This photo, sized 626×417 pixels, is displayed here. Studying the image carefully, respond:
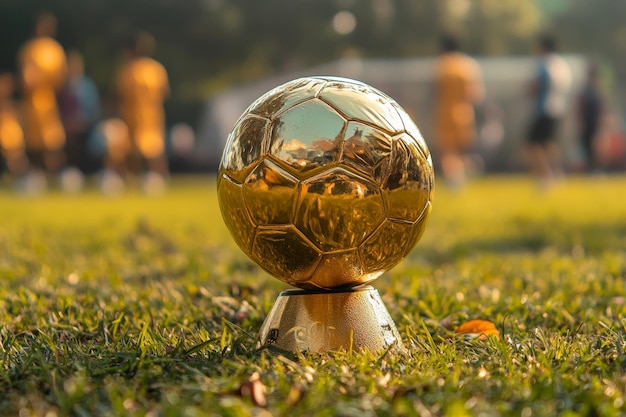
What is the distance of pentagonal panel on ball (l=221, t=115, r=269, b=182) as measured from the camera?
283cm

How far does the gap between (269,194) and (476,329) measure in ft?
3.06

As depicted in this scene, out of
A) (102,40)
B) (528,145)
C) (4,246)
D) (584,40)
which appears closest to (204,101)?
(102,40)

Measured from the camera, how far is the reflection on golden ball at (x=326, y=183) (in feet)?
9.00

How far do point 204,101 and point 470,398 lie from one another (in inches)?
1421

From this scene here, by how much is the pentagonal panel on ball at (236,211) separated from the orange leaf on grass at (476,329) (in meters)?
0.82

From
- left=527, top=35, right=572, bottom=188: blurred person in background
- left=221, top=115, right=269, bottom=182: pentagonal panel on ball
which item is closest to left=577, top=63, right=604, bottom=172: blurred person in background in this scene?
left=527, top=35, right=572, bottom=188: blurred person in background

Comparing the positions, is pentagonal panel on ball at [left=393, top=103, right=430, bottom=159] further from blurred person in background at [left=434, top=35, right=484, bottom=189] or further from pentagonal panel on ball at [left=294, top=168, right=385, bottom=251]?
blurred person in background at [left=434, top=35, right=484, bottom=189]

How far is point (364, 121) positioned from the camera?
2.82 meters

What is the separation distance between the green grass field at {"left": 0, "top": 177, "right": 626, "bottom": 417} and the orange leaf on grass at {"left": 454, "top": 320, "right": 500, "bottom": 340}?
7 cm

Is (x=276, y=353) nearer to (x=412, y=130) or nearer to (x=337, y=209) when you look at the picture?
(x=337, y=209)

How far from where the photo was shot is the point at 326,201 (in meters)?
2.74

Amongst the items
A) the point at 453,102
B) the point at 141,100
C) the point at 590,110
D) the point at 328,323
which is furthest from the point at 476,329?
the point at 590,110

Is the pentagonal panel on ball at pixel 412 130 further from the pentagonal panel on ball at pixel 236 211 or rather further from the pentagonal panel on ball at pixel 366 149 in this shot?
the pentagonal panel on ball at pixel 236 211

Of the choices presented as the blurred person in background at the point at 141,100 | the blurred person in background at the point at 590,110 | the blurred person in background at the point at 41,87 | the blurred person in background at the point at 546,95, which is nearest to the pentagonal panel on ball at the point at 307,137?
the blurred person in background at the point at 546,95
